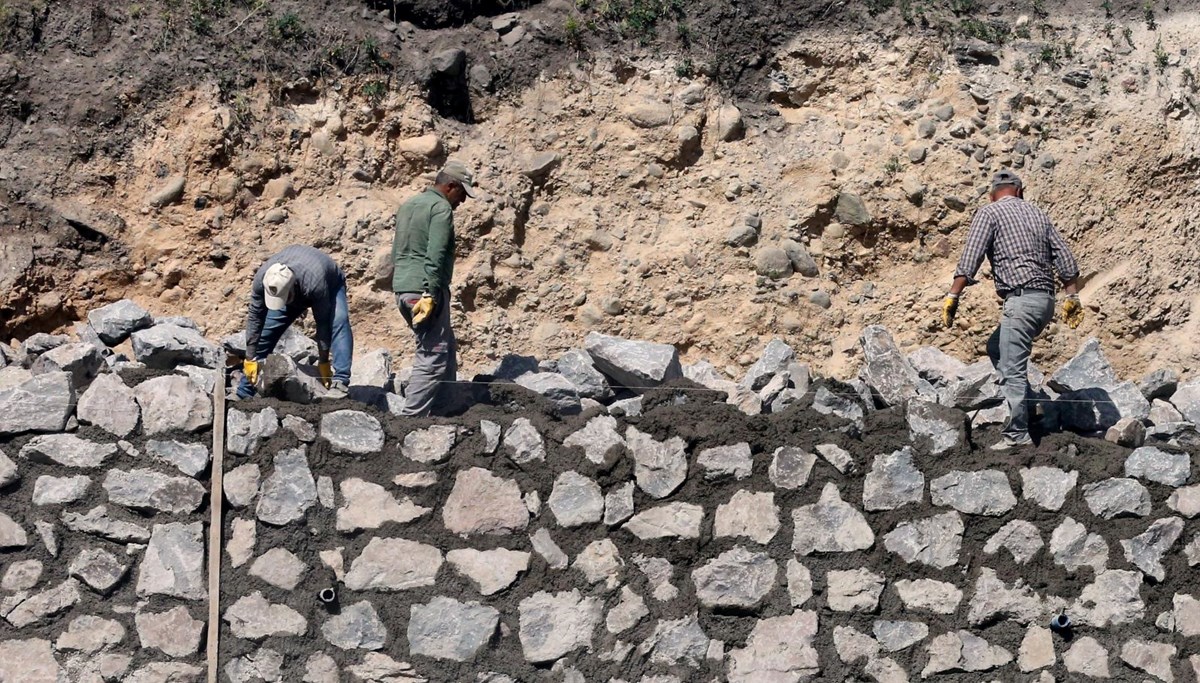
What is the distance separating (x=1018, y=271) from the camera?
6.64m

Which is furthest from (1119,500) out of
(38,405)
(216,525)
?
(38,405)

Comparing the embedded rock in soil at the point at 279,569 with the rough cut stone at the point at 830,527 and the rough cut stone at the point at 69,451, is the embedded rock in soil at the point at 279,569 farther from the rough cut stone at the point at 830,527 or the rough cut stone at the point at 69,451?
the rough cut stone at the point at 830,527

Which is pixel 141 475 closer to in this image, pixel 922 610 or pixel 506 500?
pixel 506 500

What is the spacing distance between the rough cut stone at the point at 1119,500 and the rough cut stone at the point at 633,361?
1.94 m

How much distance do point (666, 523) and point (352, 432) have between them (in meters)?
1.35

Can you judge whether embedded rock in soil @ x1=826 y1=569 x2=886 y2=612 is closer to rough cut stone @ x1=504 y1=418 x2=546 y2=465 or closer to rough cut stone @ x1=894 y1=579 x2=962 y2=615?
rough cut stone @ x1=894 y1=579 x2=962 y2=615

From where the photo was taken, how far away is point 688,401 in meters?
6.21

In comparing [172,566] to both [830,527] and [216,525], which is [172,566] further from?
[830,527]

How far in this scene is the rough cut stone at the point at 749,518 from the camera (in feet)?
19.5

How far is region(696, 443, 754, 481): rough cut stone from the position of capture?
596cm

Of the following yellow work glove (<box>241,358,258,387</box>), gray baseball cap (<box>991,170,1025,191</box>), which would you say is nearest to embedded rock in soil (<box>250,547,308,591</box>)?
yellow work glove (<box>241,358,258,387</box>)

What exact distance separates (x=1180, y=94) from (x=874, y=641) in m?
4.70

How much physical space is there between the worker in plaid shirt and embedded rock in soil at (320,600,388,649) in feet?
9.48

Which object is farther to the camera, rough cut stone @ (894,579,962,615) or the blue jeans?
the blue jeans
